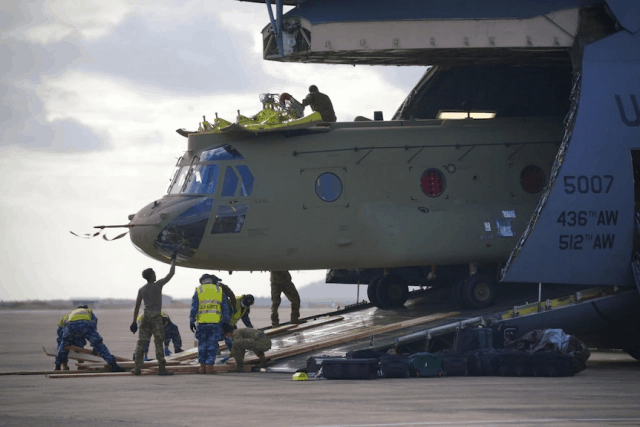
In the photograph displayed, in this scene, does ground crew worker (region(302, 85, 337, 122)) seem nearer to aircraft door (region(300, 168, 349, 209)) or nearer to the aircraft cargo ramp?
aircraft door (region(300, 168, 349, 209))

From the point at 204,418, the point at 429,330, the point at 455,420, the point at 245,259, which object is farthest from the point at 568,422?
the point at 245,259

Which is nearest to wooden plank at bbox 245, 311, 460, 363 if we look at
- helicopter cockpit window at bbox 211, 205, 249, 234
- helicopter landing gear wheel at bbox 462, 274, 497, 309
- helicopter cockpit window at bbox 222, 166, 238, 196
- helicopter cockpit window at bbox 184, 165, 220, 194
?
helicopter landing gear wheel at bbox 462, 274, 497, 309

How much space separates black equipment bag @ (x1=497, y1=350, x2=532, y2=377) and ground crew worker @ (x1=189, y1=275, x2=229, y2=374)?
16.2ft

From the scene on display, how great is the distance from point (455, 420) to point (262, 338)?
7.79 metres

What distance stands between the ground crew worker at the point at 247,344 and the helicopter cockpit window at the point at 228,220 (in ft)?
7.96

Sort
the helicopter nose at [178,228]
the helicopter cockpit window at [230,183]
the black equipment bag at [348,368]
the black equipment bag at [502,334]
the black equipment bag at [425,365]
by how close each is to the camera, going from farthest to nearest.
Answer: the helicopter cockpit window at [230,183] < the helicopter nose at [178,228] < the black equipment bag at [502,334] < the black equipment bag at [425,365] < the black equipment bag at [348,368]

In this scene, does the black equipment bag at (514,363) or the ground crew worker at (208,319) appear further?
the ground crew worker at (208,319)

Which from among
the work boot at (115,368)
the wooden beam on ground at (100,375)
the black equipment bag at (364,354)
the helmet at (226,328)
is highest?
the helmet at (226,328)

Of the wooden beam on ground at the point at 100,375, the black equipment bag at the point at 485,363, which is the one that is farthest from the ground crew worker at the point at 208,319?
the black equipment bag at the point at 485,363

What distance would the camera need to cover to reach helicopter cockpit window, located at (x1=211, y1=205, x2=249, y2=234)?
19.0 meters

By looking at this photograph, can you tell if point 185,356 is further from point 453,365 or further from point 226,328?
point 453,365

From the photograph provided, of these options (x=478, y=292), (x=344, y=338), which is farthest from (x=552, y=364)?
(x=478, y=292)

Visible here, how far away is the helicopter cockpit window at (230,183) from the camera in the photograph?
19.1 metres

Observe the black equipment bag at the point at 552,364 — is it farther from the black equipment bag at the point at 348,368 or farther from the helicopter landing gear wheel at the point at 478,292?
the helicopter landing gear wheel at the point at 478,292
